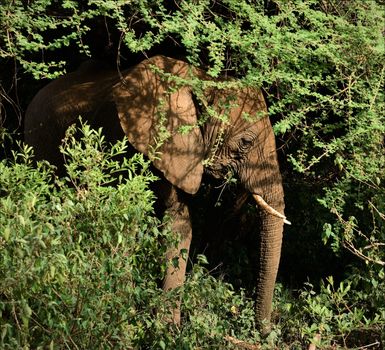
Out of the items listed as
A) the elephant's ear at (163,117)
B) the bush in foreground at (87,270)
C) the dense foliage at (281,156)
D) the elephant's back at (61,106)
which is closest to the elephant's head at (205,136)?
the elephant's ear at (163,117)

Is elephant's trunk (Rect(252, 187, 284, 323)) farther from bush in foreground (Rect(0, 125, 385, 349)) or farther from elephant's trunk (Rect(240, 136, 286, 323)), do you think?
bush in foreground (Rect(0, 125, 385, 349))

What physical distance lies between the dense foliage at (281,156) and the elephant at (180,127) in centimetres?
17

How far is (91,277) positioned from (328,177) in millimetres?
3777

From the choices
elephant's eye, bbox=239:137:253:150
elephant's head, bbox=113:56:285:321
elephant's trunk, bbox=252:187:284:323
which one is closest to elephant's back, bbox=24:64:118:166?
elephant's head, bbox=113:56:285:321

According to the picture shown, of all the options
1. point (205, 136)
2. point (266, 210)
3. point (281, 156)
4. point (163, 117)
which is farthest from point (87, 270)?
point (281, 156)

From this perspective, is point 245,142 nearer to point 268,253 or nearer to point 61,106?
point 268,253

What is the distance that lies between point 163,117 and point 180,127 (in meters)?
0.13

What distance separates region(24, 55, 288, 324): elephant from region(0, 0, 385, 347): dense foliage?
6.8 inches

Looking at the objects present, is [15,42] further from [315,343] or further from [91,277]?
[315,343]

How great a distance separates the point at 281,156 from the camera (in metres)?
8.54

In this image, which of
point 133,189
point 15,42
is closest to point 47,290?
point 133,189

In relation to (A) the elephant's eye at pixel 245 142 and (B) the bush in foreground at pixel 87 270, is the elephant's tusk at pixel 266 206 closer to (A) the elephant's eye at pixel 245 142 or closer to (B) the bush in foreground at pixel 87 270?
(A) the elephant's eye at pixel 245 142

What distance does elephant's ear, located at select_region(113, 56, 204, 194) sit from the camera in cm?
660

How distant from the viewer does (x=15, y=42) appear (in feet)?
21.2
